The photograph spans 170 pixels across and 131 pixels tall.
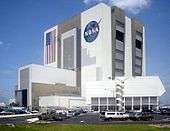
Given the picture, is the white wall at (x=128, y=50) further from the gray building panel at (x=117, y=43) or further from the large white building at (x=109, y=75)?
the gray building panel at (x=117, y=43)

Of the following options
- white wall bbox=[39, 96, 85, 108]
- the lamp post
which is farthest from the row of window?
white wall bbox=[39, 96, 85, 108]

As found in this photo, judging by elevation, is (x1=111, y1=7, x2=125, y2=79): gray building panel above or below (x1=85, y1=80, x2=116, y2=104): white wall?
above

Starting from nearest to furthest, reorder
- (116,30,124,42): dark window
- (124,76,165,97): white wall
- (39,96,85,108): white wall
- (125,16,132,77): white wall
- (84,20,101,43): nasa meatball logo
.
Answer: (124,76,165,97): white wall
(39,96,85,108): white wall
(116,30,124,42): dark window
(84,20,101,43): nasa meatball logo
(125,16,132,77): white wall

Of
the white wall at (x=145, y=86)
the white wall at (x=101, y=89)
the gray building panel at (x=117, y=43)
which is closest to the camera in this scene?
the white wall at (x=145, y=86)

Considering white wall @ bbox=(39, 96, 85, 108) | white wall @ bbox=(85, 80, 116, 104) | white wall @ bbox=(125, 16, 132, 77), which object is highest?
white wall @ bbox=(125, 16, 132, 77)

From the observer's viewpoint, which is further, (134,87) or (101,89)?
(101,89)

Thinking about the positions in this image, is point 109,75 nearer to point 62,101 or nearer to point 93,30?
point 93,30

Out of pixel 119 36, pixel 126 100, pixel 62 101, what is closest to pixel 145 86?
pixel 126 100

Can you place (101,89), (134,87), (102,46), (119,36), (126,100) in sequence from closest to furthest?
(134,87) → (126,100) → (101,89) → (102,46) → (119,36)

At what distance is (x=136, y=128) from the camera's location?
3641 centimetres

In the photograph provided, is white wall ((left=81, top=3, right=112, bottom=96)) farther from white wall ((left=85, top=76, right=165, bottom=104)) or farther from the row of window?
the row of window

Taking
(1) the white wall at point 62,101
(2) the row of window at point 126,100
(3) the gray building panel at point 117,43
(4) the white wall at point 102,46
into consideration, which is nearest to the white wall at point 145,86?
(2) the row of window at point 126,100

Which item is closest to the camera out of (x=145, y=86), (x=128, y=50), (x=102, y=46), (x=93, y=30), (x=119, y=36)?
(x=145, y=86)

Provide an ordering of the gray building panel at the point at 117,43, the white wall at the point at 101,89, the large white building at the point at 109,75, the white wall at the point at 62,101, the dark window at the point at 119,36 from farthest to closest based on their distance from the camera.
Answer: the dark window at the point at 119,36, the white wall at the point at 62,101, the gray building panel at the point at 117,43, the white wall at the point at 101,89, the large white building at the point at 109,75
